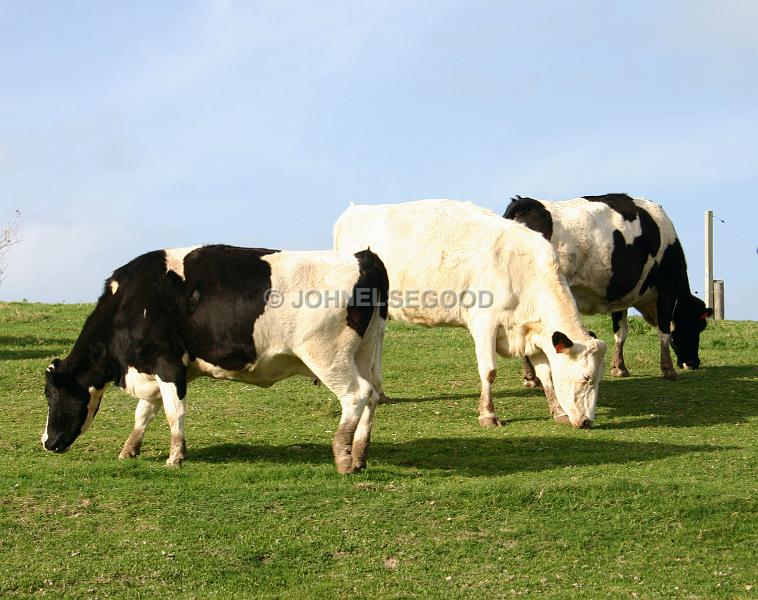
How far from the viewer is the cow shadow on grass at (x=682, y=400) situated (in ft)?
55.0

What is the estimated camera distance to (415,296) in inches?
671

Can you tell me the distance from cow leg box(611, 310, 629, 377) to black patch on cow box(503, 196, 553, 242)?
309 cm

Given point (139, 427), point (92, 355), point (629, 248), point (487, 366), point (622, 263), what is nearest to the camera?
point (92, 355)

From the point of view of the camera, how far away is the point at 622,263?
772 inches

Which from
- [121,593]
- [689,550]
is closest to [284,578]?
[121,593]

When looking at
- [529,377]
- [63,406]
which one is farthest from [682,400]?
[63,406]

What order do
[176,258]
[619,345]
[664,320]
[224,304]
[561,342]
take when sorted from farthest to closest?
1. [619,345]
2. [664,320]
3. [561,342]
4. [176,258]
5. [224,304]

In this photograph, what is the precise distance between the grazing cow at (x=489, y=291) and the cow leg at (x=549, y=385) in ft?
0.05

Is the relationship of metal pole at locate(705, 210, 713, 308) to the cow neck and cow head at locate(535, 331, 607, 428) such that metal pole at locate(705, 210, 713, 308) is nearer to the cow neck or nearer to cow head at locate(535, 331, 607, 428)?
cow head at locate(535, 331, 607, 428)

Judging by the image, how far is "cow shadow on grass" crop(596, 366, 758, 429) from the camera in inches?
659

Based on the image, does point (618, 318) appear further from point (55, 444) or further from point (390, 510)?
point (55, 444)

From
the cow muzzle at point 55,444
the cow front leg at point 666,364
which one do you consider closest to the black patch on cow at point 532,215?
A: the cow front leg at point 666,364

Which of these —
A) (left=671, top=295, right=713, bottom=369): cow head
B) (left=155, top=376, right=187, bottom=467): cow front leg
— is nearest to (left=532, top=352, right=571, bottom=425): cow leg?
(left=155, top=376, right=187, bottom=467): cow front leg

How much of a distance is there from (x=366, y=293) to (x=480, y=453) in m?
2.98
